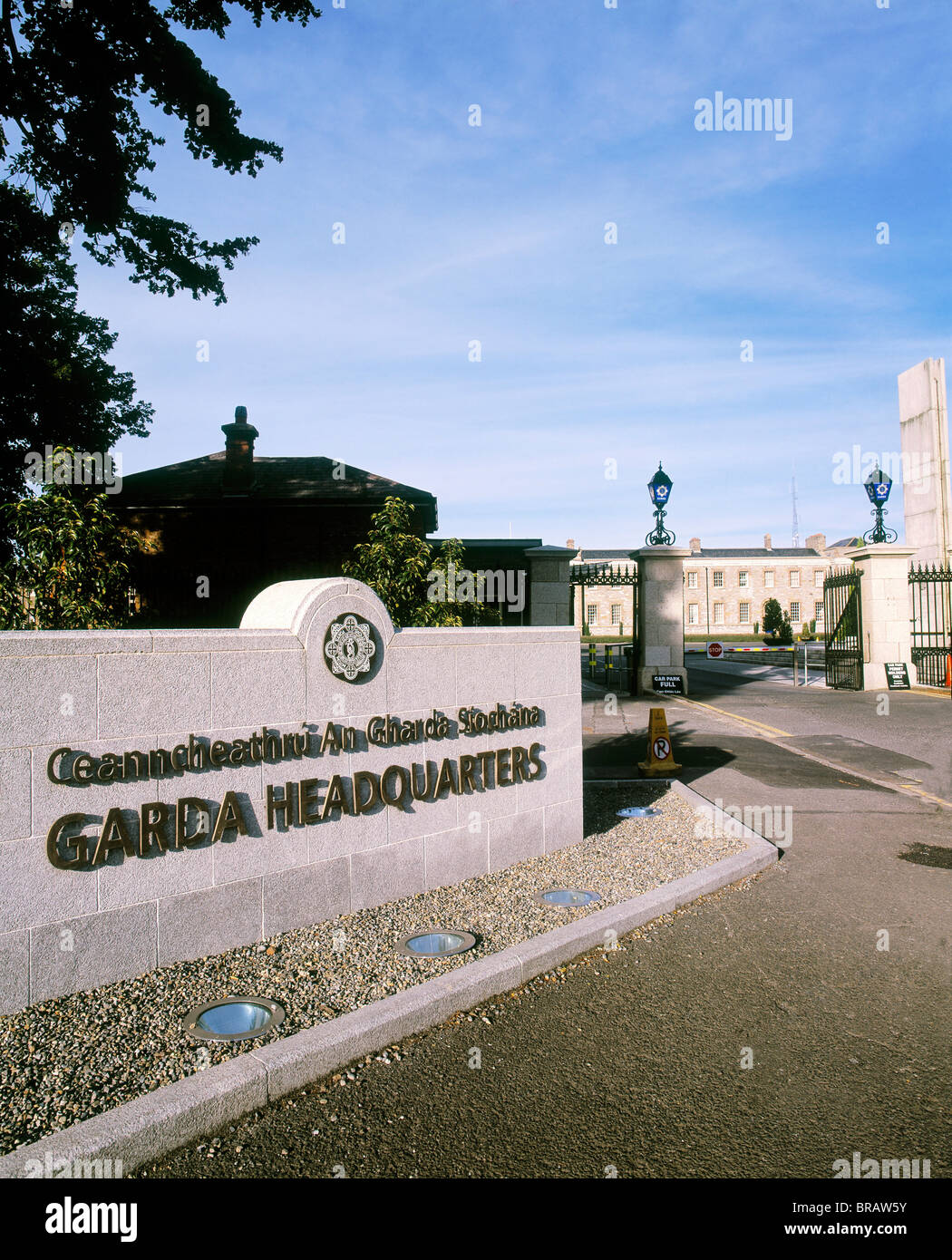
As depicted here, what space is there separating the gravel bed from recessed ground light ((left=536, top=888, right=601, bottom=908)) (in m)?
0.08

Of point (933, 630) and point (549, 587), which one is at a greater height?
point (549, 587)

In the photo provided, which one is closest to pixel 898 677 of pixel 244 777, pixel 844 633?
pixel 844 633

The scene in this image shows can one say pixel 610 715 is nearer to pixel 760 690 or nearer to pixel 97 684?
pixel 760 690

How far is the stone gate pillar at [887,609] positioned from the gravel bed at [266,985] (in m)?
17.7

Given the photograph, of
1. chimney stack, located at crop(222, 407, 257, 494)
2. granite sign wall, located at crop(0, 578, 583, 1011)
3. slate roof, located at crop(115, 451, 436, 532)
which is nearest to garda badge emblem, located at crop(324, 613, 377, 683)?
granite sign wall, located at crop(0, 578, 583, 1011)

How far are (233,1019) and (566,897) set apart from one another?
271 cm

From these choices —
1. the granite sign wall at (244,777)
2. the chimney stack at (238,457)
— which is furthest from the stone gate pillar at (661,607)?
the granite sign wall at (244,777)

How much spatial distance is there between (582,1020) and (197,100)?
15.1m

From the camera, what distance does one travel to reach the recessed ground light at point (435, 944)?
484 centimetres

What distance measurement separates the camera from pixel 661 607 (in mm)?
21938

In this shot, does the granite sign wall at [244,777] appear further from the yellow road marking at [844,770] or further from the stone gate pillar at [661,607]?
the stone gate pillar at [661,607]

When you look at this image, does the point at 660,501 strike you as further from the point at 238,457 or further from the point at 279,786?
the point at 279,786

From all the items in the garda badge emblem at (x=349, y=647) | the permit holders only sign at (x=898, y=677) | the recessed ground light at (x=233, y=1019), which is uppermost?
the garda badge emblem at (x=349, y=647)
